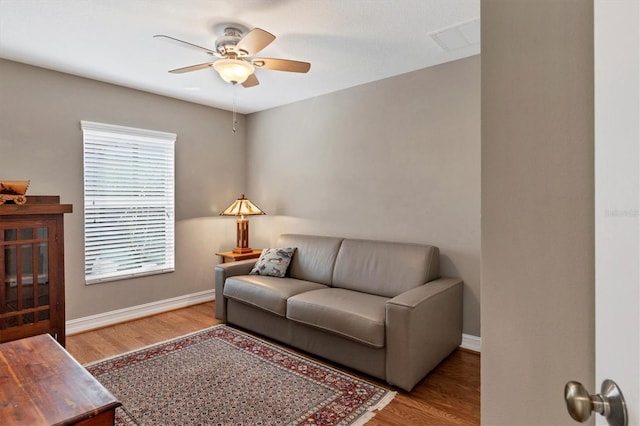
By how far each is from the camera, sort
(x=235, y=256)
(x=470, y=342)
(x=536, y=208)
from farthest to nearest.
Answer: (x=235, y=256) < (x=470, y=342) < (x=536, y=208)

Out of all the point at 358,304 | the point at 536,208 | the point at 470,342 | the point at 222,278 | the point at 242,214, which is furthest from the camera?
the point at 242,214

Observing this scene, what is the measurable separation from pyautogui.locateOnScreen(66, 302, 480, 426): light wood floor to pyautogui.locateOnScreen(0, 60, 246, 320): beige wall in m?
0.38

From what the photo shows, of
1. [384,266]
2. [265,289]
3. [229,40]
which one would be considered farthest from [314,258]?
[229,40]

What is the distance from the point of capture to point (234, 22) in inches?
95.7

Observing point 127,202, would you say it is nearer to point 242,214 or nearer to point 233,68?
point 242,214

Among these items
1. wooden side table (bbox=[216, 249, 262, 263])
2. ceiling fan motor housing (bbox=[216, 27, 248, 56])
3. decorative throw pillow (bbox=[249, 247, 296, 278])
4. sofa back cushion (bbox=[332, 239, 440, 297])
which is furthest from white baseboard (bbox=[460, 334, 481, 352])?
ceiling fan motor housing (bbox=[216, 27, 248, 56])

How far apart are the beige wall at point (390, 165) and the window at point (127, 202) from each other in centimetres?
128

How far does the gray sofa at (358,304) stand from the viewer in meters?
2.41
